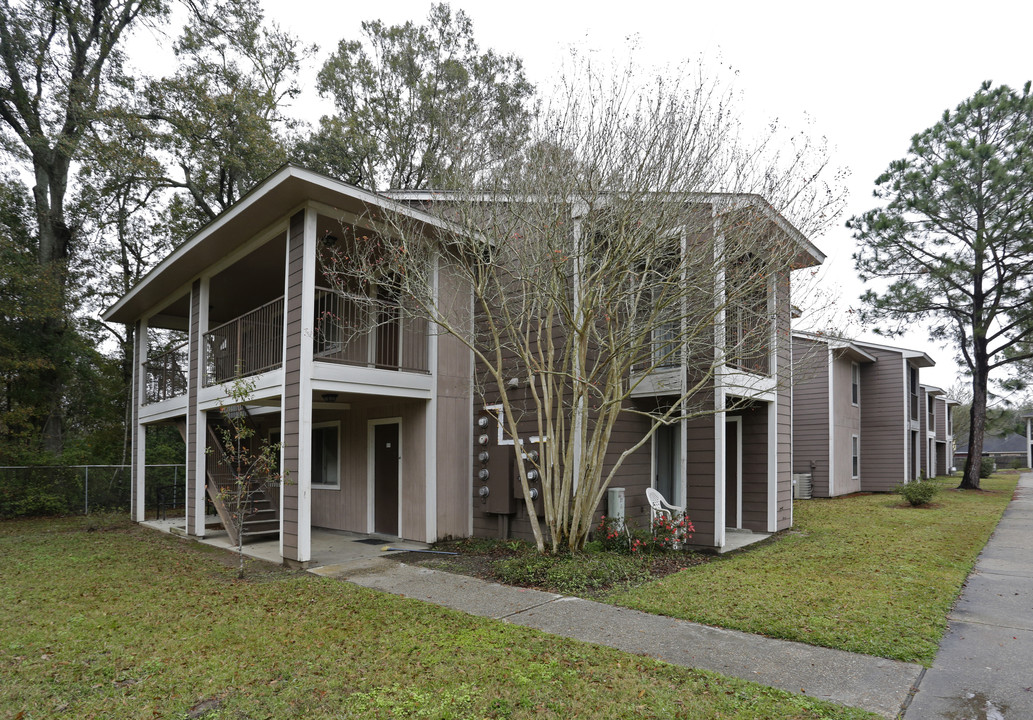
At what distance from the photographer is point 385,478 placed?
10711mm

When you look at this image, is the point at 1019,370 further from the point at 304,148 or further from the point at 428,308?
the point at 304,148

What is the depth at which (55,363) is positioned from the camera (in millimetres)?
16531

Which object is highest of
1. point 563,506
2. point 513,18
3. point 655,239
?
point 513,18

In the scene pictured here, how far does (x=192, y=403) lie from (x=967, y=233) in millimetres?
22063

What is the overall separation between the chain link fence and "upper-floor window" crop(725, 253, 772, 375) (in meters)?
13.1

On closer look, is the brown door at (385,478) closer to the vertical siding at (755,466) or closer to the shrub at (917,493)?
the vertical siding at (755,466)

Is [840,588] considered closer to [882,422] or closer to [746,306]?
[746,306]

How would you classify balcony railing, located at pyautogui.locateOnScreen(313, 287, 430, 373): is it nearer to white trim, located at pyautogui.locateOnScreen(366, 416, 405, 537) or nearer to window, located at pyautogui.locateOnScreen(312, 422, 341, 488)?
white trim, located at pyautogui.locateOnScreen(366, 416, 405, 537)

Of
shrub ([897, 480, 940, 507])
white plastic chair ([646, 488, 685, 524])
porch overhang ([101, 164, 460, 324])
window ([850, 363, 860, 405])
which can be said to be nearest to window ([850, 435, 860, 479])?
window ([850, 363, 860, 405])

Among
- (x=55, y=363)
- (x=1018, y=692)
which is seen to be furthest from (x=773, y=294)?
(x=55, y=363)

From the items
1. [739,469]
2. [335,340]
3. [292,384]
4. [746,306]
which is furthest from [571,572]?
[335,340]

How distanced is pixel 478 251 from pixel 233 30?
16859 millimetres

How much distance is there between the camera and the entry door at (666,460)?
10.3 m

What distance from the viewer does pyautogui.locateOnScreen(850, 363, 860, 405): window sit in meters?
19.8
